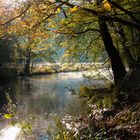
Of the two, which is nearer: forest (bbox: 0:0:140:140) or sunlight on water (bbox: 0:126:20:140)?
forest (bbox: 0:0:140:140)

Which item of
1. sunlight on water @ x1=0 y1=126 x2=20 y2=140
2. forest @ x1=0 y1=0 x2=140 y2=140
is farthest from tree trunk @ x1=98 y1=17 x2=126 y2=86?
sunlight on water @ x1=0 y1=126 x2=20 y2=140

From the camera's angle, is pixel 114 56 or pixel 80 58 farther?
pixel 80 58

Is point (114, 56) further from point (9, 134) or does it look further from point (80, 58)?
point (9, 134)

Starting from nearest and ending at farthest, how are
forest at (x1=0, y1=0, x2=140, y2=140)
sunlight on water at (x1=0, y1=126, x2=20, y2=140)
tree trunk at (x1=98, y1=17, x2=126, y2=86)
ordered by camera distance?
forest at (x1=0, y1=0, x2=140, y2=140) < sunlight on water at (x1=0, y1=126, x2=20, y2=140) < tree trunk at (x1=98, y1=17, x2=126, y2=86)

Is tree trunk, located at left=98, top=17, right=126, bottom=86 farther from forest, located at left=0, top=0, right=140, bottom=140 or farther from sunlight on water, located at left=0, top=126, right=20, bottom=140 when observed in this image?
sunlight on water, located at left=0, top=126, right=20, bottom=140

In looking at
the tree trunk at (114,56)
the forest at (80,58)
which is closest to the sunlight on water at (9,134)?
the forest at (80,58)

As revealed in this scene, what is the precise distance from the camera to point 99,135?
954 cm

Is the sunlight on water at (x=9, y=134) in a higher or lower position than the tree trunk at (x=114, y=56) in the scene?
lower

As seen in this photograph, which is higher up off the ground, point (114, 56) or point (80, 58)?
point (114, 56)

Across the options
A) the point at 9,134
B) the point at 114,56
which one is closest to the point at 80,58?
the point at 114,56

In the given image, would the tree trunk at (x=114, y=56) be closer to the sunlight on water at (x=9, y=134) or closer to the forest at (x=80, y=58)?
the forest at (x=80, y=58)

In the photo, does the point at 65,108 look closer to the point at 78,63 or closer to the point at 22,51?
the point at 78,63

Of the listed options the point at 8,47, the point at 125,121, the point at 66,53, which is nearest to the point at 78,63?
the point at 66,53

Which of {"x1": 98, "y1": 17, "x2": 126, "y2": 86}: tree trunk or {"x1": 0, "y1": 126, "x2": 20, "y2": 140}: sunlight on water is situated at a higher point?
{"x1": 98, "y1": 17, "x2": 126, "y2": 86}: tree trunk
